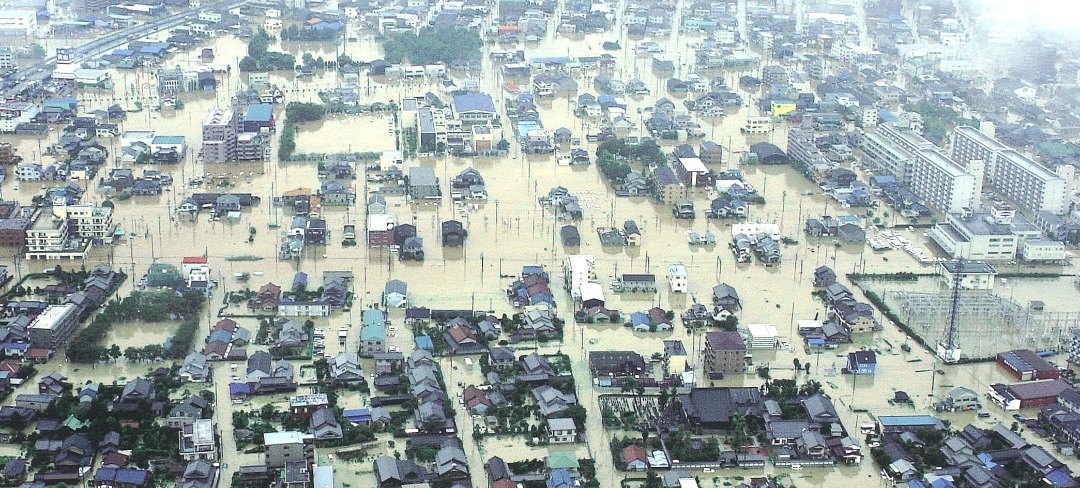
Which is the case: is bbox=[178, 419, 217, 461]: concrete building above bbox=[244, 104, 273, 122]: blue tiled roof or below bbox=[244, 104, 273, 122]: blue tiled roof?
below

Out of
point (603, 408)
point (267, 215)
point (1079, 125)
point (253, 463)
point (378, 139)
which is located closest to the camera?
point (253, 463)

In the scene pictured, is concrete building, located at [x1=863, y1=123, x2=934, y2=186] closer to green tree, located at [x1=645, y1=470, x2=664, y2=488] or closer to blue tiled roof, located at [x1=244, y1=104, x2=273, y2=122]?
blue tiled roof, located at [x1=244, y1=104, x2=273, y2=122]

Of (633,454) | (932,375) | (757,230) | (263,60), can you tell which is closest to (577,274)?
(757,230)

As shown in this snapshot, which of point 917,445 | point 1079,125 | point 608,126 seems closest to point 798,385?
point 917,445

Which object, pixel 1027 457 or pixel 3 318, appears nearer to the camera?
pixel 1027 457

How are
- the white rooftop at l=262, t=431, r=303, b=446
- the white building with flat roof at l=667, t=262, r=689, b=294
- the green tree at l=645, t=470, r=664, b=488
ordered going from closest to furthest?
the green tree at l=645, t=470, r=664, b=488 → the white rooftop at l=262, t=431, r=303, b=446 → the white building with flat roof at l=667, t=262, r=689, b=294

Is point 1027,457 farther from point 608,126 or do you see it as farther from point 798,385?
point 608,126

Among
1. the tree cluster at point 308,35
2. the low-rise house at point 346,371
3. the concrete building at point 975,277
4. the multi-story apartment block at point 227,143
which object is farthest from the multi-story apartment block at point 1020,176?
the tree cluster at point 308,35

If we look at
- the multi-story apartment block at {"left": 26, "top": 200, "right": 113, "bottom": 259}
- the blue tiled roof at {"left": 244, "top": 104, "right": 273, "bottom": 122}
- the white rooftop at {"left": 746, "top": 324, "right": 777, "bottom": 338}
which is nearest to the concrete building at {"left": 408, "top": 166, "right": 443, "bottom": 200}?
the blue tiled roof at {"left": 244, "top": 104, "right": 273, "bottom": 122}
